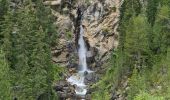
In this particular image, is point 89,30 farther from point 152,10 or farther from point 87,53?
point 152,10

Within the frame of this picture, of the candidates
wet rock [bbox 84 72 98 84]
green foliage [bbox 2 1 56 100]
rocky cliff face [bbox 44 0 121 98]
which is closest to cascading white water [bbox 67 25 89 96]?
wet rock [bbox 84 72 98 84]

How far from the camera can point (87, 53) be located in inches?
4281

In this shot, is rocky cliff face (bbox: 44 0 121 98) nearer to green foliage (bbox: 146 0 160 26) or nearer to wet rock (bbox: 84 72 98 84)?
wet rock (bbox: 84 72 98 84)

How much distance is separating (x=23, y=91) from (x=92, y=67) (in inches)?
1388

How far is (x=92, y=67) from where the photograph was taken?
10694cm

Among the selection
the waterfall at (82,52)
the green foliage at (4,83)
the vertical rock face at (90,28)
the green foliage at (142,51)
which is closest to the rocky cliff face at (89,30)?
the vertical rock face at (90,28)

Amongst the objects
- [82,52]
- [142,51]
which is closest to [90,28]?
[82,52]

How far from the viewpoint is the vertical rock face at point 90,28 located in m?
106

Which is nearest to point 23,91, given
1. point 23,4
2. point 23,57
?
point 23,57

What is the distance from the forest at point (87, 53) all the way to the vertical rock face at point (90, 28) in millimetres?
246

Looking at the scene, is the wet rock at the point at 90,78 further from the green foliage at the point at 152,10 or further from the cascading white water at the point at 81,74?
the green foliage at the point at 152,10

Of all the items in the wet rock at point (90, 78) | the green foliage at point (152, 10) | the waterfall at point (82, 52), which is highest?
the green foliage at point (152, 10)

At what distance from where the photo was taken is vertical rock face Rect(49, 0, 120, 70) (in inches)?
4193

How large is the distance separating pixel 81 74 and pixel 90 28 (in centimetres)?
1195
